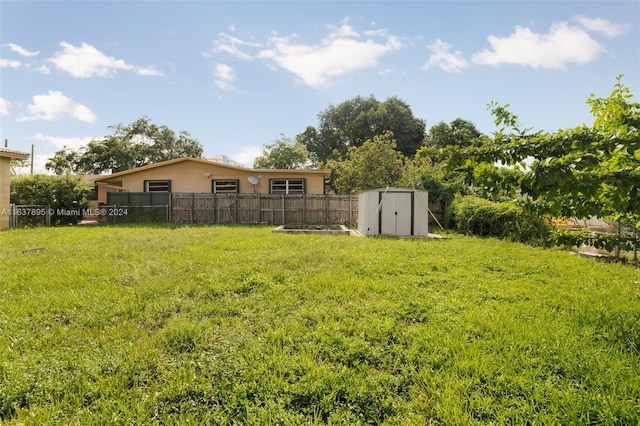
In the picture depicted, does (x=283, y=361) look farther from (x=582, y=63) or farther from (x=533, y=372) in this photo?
(x=582, y=63)

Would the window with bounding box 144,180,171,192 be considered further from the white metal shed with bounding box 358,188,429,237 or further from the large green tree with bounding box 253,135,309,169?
the large green tree with bounding box 253,135,309,169

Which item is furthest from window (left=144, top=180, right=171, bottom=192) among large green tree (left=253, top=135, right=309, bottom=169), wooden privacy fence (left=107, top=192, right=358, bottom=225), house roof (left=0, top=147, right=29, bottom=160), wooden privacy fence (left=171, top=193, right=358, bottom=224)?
large green tree (left=253, top=135, right=309, bottom=169)

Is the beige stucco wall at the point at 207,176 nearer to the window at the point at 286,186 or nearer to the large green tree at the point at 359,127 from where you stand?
the window at the point at 286,186

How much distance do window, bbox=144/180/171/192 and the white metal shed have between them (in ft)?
44.1

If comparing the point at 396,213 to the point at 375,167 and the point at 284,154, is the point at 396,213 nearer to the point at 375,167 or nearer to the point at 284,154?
the point at 375,167

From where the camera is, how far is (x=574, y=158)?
204 centimetres

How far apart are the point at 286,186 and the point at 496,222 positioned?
11.6 metres

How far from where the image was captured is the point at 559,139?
2.39 metres

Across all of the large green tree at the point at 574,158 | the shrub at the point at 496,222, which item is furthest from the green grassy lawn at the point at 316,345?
the shrub at the point at 496,222

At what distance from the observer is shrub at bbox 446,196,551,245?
30.2 feet

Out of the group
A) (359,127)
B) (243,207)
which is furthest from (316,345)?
(359,127)

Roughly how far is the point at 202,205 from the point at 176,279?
12197 mm

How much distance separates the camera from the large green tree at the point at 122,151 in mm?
30719

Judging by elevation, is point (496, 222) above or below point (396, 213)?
below
